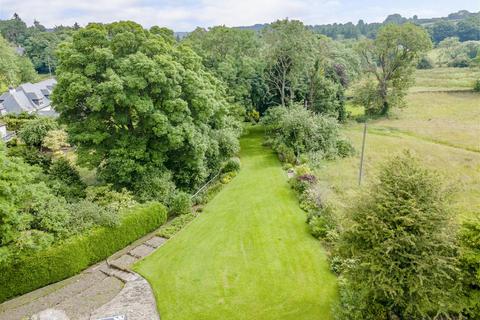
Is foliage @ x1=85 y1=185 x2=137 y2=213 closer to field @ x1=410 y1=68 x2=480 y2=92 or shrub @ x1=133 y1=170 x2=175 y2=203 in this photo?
shrub @ x1=133 y1=170 x2=175 y2=203

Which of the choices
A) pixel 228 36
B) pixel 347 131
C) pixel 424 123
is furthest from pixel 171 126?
pixel 424 123

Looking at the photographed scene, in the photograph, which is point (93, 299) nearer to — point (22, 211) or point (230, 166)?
point (22, 211)

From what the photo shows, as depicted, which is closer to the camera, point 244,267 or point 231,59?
point 244,267

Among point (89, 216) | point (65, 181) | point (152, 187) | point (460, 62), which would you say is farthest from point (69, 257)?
point (460, 62)

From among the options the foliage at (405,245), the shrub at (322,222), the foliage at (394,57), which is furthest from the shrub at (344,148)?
the foliage at (405,245)

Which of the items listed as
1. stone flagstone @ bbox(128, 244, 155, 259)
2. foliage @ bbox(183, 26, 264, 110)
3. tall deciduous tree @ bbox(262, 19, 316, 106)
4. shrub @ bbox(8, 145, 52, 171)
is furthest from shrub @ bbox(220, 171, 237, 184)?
tall deciduous tree @ bbox(262, 19, 316, 106)

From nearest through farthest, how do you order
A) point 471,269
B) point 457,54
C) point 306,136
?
1. point 471,269
2. point 306,136
3. point 457,54
